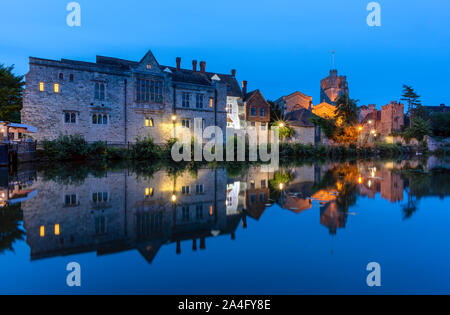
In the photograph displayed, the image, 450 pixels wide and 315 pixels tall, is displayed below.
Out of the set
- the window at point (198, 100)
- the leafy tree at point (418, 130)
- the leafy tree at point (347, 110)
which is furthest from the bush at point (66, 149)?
the leafy tree at point (418, 130)

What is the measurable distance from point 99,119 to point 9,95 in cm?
2315

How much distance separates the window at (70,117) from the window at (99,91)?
2949mm

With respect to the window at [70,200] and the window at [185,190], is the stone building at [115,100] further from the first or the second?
the window at [70,200]

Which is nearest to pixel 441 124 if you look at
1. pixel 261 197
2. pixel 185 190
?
pixel 261 197

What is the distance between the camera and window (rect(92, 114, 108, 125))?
97.6 feet

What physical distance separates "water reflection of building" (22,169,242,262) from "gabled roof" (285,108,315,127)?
1509 inches

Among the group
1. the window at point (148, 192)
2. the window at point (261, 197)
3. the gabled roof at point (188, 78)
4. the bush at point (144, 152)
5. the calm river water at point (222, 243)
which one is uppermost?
the gabled roof at point (188, 78)

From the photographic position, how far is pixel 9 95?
137 feet

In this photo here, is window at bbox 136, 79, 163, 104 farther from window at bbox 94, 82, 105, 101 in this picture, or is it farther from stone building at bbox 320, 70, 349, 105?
stone building at bbox 320, 70, 349, 105

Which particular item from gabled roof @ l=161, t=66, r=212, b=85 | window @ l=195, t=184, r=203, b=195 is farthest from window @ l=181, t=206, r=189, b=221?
gabled roof @ l=161, t=66, r=212, b=85

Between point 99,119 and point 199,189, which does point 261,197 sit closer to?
point 199,189

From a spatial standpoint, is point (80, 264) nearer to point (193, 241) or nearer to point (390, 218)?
point (193, 241)

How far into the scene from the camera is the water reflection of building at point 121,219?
428 centimetres
